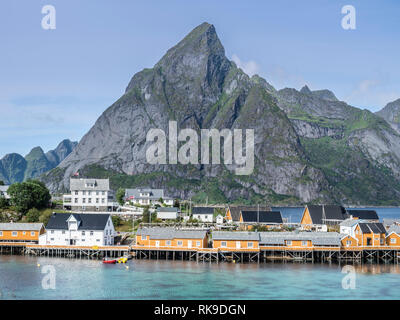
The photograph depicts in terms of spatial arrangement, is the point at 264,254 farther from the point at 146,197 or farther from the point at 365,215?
the point at 146,197

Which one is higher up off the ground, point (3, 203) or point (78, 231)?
point (3, 203)

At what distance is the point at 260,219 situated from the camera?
11594cm

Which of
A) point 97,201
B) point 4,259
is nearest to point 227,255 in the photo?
point 4,259

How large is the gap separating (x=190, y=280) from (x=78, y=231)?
30317 mm

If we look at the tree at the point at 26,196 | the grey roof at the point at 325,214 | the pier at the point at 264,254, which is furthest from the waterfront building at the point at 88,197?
the grey roof at the point at 325,214

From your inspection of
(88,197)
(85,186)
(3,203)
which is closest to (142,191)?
(85,186)

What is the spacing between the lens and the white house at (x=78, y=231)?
286 feet

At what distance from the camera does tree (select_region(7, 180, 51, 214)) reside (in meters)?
111

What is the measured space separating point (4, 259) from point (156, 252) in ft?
81.3

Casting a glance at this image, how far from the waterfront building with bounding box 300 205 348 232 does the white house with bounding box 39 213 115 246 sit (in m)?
49.1

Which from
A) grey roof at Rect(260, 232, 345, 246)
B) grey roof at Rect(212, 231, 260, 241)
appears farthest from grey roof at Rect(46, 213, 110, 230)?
grey roof at Rect(260, 232, 345, 246)

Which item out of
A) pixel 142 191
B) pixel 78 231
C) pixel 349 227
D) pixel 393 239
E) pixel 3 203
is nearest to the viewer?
pixel 78 231

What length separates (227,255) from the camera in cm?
8438
